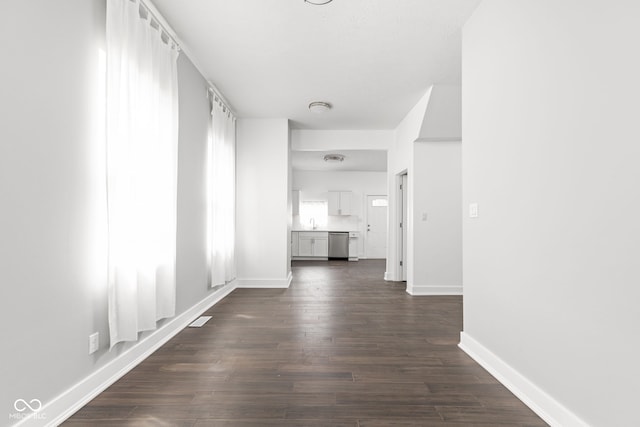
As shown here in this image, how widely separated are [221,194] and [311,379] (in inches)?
116

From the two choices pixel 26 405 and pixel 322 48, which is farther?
pixel 322 48

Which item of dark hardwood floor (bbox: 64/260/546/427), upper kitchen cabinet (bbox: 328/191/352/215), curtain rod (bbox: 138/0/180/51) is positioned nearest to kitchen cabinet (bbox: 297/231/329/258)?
upper kitchen cabinet (bbox: 328/191/352/215)

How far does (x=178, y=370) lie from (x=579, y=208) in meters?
2.64

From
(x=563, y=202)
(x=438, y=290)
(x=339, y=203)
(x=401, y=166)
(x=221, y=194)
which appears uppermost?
(x=401, y=166)

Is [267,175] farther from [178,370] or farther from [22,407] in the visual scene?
[22,407]

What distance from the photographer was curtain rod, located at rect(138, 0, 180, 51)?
253cm

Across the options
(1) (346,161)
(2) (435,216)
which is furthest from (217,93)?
(1) (346,161)

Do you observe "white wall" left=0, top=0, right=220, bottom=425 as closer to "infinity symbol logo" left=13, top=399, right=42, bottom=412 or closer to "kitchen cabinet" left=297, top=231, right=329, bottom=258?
"infinity symbol logo" left=13, top=399, right=42, bottom=412

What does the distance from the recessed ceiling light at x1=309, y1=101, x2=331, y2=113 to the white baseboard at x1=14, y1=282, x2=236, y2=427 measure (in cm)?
327

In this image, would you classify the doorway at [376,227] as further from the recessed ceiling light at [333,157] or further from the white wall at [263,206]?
the white wall at [263,206]

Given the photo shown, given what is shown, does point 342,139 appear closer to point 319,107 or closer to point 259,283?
→ point 319,107

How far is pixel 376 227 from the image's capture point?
10.3 metres

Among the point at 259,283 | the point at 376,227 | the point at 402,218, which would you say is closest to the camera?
the point at 259,283

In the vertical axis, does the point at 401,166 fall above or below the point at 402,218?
above
